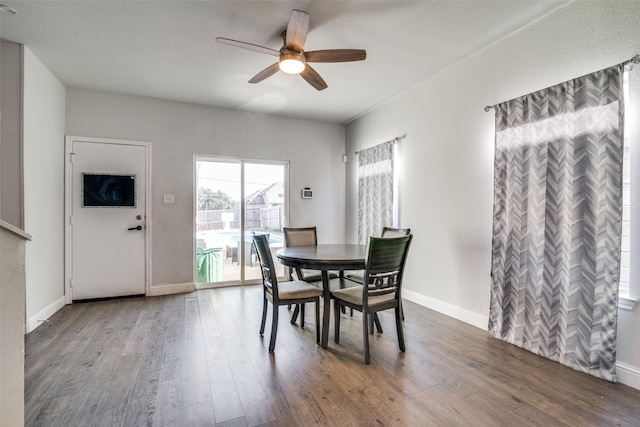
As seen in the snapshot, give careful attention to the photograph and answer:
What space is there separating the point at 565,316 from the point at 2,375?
316 centimetres

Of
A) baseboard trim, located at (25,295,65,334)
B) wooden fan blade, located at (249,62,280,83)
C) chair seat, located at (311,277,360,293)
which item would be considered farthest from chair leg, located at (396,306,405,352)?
baseboard trim, located at (25,295,65,334)

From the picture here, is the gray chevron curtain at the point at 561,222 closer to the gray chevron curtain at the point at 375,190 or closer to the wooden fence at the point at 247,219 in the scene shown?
the gray chevron curtain at the point at 375,190

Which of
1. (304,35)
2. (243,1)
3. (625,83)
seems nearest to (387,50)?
(304,35)

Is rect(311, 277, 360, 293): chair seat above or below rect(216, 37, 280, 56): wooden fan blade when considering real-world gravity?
below

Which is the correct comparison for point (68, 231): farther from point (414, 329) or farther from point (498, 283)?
point (498, 283)

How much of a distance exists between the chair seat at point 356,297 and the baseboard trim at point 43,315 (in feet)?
9.36

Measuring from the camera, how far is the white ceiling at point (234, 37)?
7.45 feet

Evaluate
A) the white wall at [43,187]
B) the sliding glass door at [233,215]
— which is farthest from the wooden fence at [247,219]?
the white wall at [43,187]

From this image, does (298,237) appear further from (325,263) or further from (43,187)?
(43,187)

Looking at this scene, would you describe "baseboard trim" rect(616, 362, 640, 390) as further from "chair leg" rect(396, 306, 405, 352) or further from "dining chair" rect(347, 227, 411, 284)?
"dining chair" rect(347, 227, 411, 284)

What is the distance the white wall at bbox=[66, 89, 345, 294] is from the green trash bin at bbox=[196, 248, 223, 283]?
5.5 inches

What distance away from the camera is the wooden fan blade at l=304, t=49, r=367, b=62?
7.70ft

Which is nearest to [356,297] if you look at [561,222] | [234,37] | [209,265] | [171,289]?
[561,222]

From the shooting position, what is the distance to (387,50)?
9.40 ft
